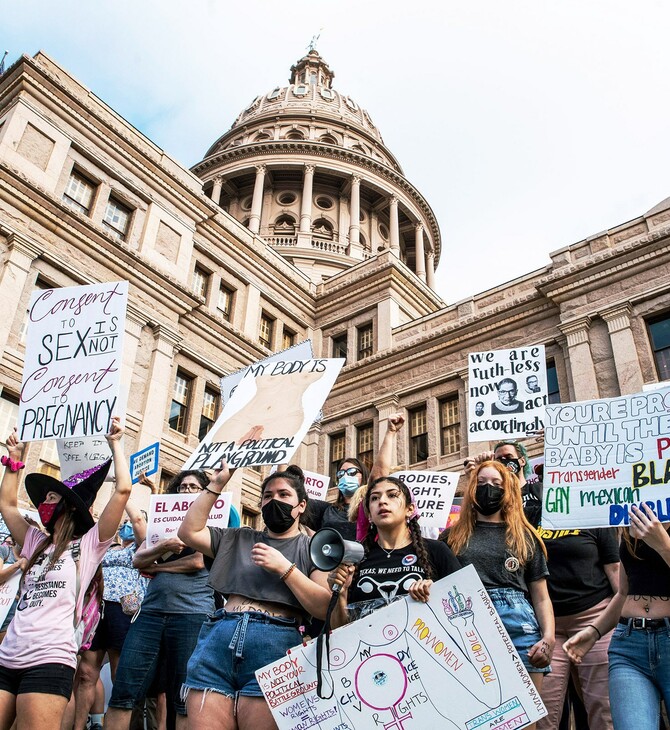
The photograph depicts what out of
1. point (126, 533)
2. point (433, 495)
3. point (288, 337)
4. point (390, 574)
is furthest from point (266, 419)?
point (288, 337)

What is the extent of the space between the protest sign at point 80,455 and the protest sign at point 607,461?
492 cm

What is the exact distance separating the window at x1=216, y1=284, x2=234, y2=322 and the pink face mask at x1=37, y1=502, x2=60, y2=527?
19042mm

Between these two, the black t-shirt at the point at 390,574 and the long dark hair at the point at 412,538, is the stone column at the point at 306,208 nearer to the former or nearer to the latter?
the long dark hair at the point at 412,538

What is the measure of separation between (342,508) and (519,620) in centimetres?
268

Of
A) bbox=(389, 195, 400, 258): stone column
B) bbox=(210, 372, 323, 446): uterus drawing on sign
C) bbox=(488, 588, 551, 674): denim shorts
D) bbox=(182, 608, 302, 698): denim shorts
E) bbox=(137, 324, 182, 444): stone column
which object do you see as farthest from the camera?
bbox=(389, 195, 400, 258): stone column

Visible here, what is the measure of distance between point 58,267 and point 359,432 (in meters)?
10.5

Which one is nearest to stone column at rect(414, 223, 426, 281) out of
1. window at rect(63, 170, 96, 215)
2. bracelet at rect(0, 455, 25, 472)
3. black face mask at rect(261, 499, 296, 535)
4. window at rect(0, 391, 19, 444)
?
window at rect(63, 170, 96, 215)

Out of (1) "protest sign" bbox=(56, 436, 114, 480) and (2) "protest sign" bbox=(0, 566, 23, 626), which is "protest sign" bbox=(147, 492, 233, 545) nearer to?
(2) "protest sign" bbox=(0, 566, 23, 626)

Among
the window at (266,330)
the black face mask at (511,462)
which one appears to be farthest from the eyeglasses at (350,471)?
the window at (266,330)

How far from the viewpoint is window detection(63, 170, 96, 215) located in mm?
19516

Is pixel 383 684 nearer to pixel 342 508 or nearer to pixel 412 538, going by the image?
pixel 412 538

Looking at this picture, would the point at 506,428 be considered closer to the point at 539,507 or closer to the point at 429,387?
the point at 539,507

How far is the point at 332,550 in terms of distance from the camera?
339cm

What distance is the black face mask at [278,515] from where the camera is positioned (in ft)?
13.5
